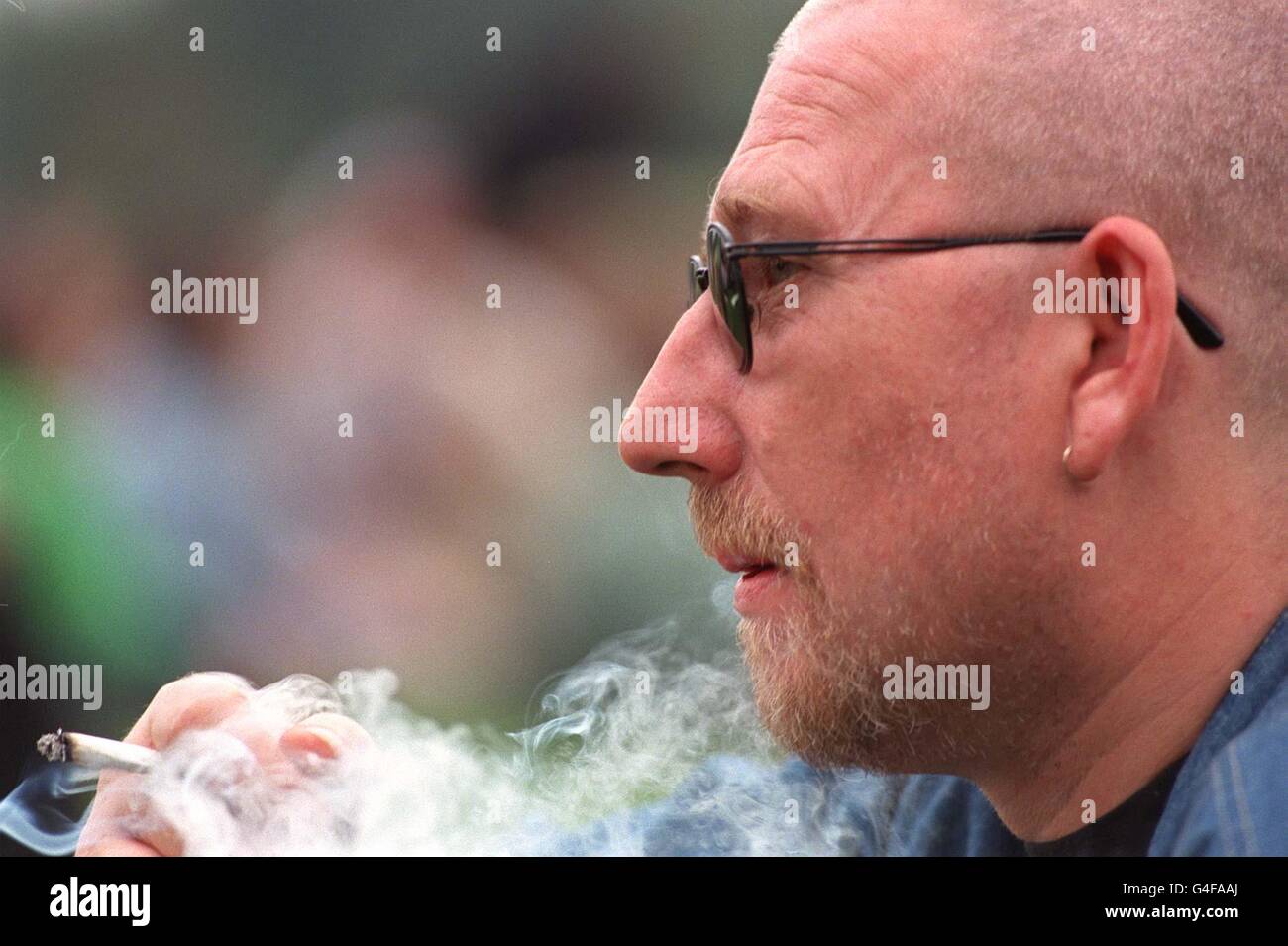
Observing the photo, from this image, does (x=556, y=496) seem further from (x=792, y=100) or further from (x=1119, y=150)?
(x=1119, y=150)

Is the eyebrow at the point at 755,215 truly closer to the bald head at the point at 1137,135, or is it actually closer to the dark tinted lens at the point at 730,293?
the dark tinted lens at the point at 730,293

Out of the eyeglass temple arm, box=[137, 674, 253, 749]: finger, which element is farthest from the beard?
box=[137, 674, 253, 749]: finger

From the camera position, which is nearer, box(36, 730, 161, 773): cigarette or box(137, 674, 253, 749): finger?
box(36, 730, 161, 773): cigarette

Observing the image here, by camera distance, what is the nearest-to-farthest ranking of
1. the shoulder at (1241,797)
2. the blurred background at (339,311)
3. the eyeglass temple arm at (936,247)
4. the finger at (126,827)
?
the shoulder at (1241,797), the eyeglass temple arm at (936,247), the finger at (126,827), the blurred background at (339,311)

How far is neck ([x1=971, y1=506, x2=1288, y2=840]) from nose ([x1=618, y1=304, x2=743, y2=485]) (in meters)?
0.44

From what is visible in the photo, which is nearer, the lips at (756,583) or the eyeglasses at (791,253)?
the eyeglasses at (791,253)

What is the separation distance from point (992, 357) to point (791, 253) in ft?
0.83

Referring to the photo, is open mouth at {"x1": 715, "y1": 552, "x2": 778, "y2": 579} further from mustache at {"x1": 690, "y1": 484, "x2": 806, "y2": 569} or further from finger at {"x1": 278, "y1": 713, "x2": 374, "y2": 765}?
finger at {"x1": 278, "y1": 713, "x2": 374, "y2": 765}

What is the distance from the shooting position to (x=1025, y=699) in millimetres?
1380

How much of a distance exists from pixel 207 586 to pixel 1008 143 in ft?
8.28

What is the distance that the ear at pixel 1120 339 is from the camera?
4.01 feet

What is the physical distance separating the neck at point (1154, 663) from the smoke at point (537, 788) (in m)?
0.53

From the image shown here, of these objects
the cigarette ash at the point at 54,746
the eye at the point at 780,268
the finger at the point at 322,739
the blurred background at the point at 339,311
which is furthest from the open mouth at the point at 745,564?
the blurred background at the point at 339,311

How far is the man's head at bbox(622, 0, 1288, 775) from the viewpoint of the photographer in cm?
127
